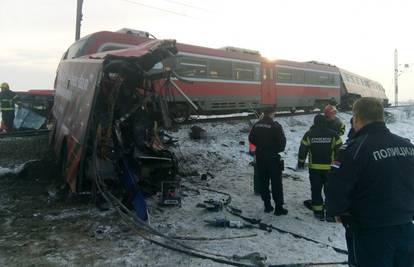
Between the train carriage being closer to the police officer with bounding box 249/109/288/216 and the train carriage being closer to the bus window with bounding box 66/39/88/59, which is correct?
the bus window with bounding box 66/39/88/59

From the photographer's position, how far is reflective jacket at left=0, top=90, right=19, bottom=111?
1283 cm

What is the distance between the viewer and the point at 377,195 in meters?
3.02

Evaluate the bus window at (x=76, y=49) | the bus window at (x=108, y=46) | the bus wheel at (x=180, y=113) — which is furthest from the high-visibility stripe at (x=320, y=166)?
the bus window at (x=76, y=49)

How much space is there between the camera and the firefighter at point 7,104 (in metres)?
12.8

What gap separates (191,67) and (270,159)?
818cm

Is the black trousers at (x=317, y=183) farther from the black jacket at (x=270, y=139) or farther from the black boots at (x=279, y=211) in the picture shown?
the black jacket at (x=270, y=139)

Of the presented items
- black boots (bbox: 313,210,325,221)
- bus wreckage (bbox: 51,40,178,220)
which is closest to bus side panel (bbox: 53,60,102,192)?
bus wreckage (bbox: 51,40,178,220)

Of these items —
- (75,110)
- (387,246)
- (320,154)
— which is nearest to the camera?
(387,246)

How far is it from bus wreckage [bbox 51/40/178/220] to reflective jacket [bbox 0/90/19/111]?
241 inches

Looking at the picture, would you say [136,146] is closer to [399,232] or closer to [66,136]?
[66,136]

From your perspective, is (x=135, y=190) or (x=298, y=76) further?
(x=298, y=76)

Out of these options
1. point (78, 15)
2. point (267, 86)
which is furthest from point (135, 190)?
point (78, 15)

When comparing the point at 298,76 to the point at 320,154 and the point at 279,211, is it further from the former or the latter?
the point at 279,211

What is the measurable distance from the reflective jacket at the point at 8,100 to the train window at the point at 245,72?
25.9 ft
